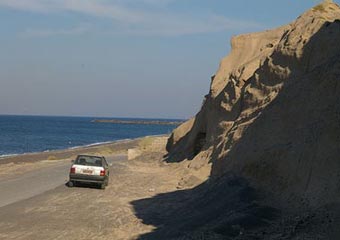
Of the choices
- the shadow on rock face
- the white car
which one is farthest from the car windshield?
the shadow on rock face

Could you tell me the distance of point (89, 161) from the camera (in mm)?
26297

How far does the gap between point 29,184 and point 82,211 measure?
352 inches

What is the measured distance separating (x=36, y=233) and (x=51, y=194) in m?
8.17

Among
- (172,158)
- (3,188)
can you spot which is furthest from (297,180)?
(172,158)

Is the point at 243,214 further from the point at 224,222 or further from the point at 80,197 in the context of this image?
the point at 80,197

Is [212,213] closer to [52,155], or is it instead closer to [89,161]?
[89,161]

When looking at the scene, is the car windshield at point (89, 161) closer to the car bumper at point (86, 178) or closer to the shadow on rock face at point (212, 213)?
the car bumper at point (86, 178)

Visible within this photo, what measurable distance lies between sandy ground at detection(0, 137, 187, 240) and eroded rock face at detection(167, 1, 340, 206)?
3.61 m

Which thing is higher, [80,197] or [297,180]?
[297,180]

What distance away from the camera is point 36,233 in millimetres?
14812

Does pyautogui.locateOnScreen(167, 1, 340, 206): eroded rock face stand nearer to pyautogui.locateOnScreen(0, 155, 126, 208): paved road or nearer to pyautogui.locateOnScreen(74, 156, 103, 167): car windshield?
pyautogui.locateOnScreen(74, 156, 103, 167): car windshield

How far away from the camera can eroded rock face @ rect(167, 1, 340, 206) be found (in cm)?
1339

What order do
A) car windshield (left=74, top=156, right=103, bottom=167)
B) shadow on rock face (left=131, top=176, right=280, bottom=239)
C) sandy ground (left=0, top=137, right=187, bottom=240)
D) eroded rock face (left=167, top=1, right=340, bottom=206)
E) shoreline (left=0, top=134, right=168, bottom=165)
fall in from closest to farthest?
shadow on rock face (left=131, top=176, right=280, bottom=239) → eroded rock face (left=167, top=1, right=340, bottom=206) → sandy ground (left=0, top=137, right=187, bottom=240) → car windshield (left=74, top=156, right=103, bottom=167) → shoreline (left=0, top=134, right=168, bottom=165)

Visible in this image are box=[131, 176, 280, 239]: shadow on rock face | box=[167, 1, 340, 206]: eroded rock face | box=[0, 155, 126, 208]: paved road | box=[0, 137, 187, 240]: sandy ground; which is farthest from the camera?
box=[0, 155, 126, 208]: paved road
